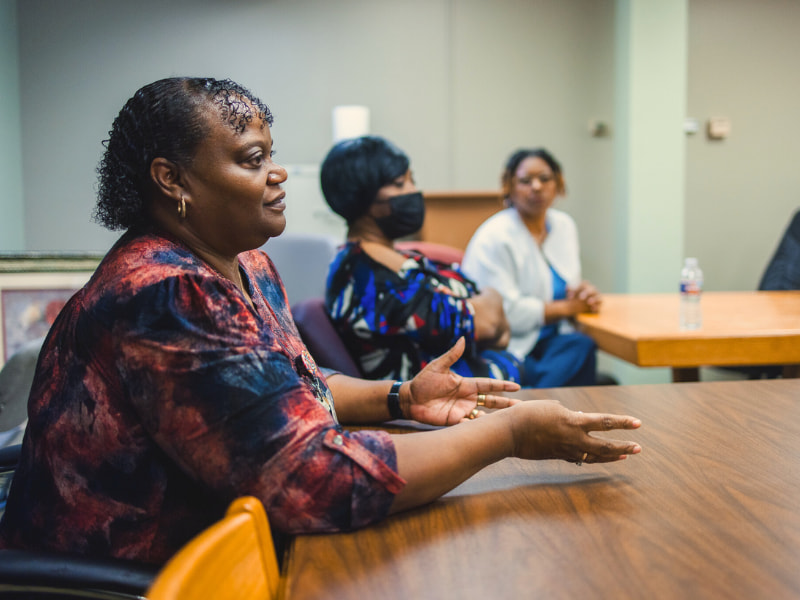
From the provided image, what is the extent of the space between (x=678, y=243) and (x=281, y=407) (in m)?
4.10

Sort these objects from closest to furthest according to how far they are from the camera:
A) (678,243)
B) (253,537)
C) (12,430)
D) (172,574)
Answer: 1. (172,574)
2. (253,537)
3. (12,430)
4. (678,243)

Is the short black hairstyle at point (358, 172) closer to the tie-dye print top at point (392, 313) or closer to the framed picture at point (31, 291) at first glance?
the tie-dye print top at point (392, 313)

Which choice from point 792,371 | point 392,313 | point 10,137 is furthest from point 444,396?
point 10,137

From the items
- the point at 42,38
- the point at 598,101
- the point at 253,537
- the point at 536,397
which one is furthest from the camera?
the point at 598,101

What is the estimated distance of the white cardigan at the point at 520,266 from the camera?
3.04 metres

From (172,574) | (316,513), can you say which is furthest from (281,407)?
(172,574)

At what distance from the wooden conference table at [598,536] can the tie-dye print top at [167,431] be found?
0.08 m

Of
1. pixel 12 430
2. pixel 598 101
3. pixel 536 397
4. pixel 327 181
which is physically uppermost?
pixel 598 101

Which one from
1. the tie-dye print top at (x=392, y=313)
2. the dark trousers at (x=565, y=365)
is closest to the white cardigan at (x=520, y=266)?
the dark trousers at (x=565, y=365)

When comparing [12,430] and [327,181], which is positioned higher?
[327,181]

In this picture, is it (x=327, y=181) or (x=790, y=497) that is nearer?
(x=790, y=497)

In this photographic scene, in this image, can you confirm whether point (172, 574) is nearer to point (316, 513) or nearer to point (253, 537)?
point (253, 537)

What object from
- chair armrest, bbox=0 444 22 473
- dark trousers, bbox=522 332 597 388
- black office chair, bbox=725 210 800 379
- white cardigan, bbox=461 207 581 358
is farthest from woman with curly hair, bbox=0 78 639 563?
black office chair, bbox=725 210 800 379

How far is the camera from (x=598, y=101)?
5.44 metres
